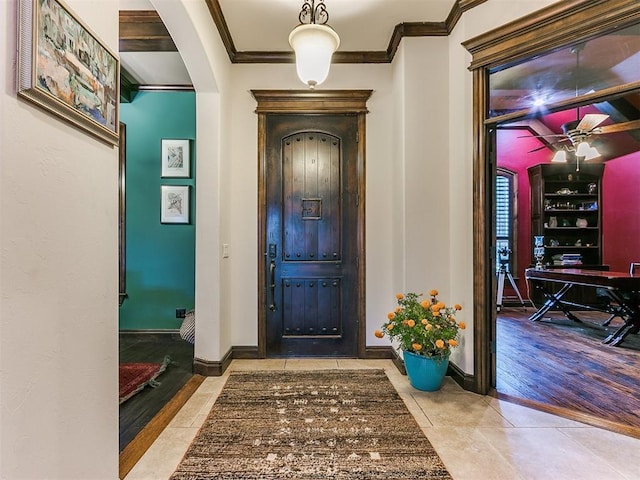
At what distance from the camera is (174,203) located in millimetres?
3732

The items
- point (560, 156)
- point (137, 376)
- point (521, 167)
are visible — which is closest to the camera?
point (137, 376)

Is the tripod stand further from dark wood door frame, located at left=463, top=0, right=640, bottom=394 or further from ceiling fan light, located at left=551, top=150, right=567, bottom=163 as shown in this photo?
dark wood door frame, located at left=463, top=0, right=640, bottom=394

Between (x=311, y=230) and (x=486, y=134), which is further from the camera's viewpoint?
(x=311, y=230)

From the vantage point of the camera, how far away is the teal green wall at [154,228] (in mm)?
3729

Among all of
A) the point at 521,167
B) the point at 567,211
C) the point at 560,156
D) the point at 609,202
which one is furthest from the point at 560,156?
the point at 609,202

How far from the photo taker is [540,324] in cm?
471

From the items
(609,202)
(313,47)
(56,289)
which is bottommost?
(56,289)

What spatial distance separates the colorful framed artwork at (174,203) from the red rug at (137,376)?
150 centimetres

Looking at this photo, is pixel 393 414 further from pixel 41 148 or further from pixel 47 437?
pixel 41 148

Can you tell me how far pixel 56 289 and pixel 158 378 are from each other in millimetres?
1966

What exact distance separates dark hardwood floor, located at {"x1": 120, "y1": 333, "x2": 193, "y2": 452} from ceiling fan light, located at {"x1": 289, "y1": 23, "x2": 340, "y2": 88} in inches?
96.3

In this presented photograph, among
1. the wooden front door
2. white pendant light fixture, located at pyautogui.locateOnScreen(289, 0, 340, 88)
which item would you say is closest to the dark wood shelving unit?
the wooden front door

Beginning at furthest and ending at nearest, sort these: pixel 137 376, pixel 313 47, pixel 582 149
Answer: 1. pixel 582 149
2. pixel 137 376
3. pixel 313 47

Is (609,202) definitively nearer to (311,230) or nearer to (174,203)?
(311,230)
